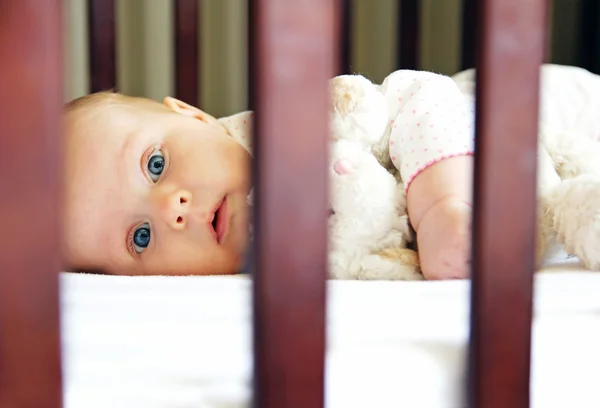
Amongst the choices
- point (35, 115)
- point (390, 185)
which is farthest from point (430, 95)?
point (35, 115)

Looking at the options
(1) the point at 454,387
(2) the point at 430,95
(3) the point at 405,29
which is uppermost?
(3) the point at 405,29

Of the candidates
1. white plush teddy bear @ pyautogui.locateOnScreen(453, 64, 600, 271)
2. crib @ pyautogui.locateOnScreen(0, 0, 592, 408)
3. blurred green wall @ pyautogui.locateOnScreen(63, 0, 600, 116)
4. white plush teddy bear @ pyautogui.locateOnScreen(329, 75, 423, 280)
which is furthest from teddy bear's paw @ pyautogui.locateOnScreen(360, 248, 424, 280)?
blurred green wall @ pyautogui.locateOnScreen(63, 0, 600, 116)

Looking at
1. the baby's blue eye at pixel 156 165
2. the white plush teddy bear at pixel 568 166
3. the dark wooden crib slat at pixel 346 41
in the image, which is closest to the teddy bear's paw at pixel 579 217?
the white plush teddy bear at pixel 568 166

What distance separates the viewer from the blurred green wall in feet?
5.44

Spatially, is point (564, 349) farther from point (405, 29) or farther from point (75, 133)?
point (405, 29)

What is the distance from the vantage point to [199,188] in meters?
0.80

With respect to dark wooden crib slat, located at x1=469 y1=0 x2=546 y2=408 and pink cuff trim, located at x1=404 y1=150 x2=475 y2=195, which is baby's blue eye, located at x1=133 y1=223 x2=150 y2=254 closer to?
pink cuff trim, located at x1=404 y1=150 x2=475 y2=195

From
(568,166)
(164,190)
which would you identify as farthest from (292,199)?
(568,166)

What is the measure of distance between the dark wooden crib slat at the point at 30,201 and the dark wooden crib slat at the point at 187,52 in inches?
43.6

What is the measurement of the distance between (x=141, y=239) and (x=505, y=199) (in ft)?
1.59

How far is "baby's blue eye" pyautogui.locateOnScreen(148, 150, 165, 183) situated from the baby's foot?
319 mm

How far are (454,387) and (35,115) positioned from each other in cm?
35

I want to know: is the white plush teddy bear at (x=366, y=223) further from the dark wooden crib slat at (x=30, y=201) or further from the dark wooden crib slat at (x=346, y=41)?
the dark wooden crib slat at (x=346, y=41)

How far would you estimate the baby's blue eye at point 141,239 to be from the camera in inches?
32.3
